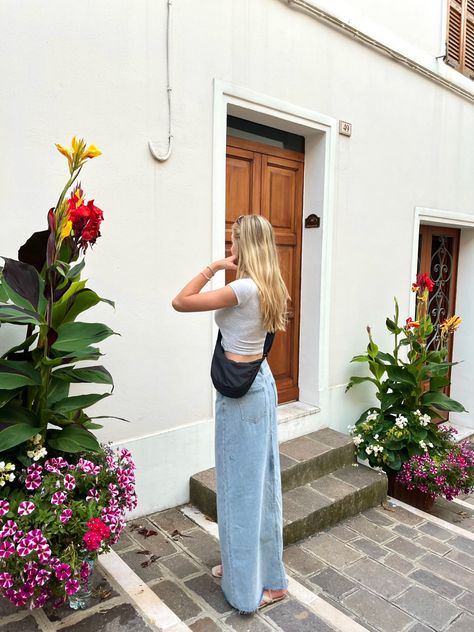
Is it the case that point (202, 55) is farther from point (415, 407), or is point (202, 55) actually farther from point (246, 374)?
point (415, 407)

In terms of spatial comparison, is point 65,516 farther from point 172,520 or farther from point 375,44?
point 375,44

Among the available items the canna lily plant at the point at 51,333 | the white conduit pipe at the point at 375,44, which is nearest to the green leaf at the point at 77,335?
the canna lily plant at the point at 51,333

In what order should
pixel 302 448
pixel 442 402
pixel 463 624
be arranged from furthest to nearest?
1. pixel 442 402
2. pixel 302 448
3. pixel 463 624

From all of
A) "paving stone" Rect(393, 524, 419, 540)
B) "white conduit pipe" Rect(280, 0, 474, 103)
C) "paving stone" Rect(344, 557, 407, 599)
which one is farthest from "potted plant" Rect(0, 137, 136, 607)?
"white conduit pipe" Rect(280, 0, 474, 103)

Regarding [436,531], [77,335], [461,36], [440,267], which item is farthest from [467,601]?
[461,36]

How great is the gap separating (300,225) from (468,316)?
3.18 metres

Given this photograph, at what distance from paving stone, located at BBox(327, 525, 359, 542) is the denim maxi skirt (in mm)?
1037

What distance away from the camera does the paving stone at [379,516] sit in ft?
11.6

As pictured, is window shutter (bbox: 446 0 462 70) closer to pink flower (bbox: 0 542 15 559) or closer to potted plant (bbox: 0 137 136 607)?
potted plant (bbox: 0 137 136 607)

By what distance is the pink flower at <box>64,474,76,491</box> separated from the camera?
2054 millimetres

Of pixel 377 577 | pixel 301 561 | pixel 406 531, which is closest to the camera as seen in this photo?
pixel 377 577

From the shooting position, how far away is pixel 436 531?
11.5 ft

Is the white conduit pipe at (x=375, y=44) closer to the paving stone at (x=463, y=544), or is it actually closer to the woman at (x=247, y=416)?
the woman at (x=247, y=416)

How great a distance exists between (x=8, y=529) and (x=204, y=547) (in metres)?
1.42
